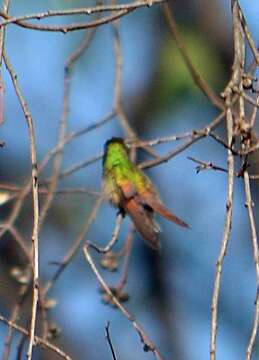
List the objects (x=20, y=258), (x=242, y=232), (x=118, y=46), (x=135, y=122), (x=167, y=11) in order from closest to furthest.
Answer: (x=167, y=11), (x=118, y=46), (x=20, y=258), (x=242, y=232), (x=135, y=122)

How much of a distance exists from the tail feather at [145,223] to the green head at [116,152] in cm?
23

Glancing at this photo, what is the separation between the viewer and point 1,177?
882cm

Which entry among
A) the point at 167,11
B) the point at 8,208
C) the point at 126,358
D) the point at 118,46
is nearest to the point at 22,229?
the point at 8,208

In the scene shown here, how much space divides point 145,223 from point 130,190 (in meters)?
0.31

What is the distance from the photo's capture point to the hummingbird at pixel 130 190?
202 inches

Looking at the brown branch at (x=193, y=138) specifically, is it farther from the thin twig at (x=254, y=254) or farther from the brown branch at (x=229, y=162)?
the thin twig at (x=254, y=254)

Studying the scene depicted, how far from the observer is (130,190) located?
540 cm

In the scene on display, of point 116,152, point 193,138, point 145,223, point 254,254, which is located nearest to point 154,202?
point 145,223

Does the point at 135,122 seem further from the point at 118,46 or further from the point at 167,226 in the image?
the point at 118,46

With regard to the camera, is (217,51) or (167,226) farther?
(167,226)

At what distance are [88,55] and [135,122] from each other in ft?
2.02

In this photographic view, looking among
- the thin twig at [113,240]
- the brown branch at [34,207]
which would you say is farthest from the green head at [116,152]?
the brown branch at [34,207]

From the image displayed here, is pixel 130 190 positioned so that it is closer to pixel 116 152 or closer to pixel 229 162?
pixel 116 152

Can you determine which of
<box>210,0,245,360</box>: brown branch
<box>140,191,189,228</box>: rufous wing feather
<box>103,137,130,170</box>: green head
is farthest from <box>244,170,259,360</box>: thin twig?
<box>103,137,130,170</box>: green head
